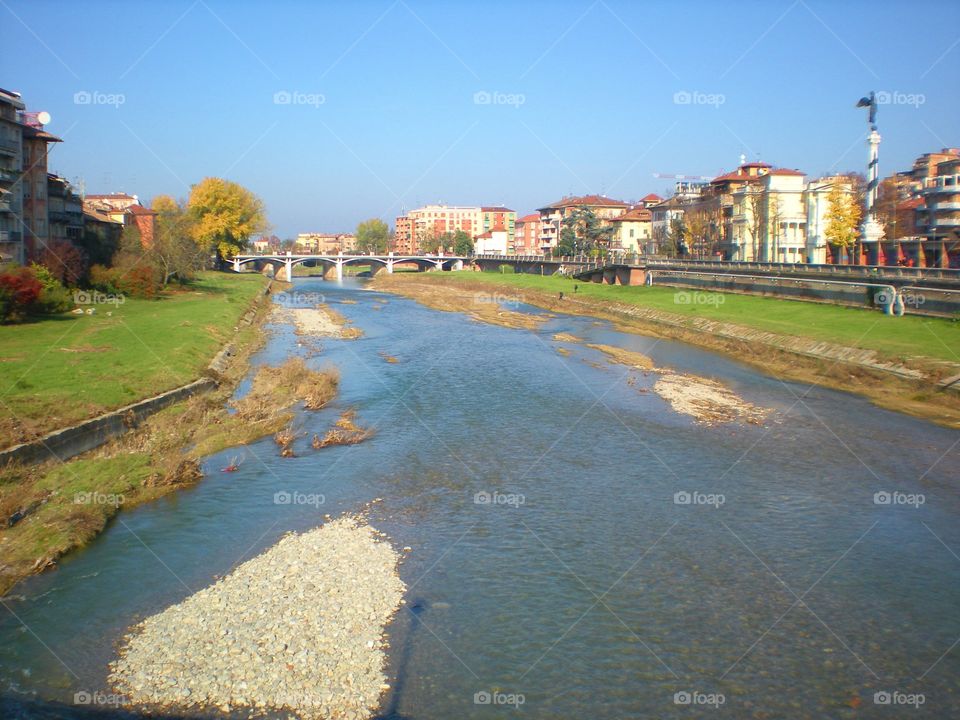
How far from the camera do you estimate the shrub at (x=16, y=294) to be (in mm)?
30891

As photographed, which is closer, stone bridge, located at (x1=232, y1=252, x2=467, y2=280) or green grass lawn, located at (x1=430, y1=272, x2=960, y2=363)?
green grass lawn, located at (x1=430, y1=272, x2=960, y2=363)

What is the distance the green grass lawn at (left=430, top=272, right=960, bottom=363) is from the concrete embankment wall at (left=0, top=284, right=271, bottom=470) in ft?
84.8

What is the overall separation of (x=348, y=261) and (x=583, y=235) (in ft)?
118

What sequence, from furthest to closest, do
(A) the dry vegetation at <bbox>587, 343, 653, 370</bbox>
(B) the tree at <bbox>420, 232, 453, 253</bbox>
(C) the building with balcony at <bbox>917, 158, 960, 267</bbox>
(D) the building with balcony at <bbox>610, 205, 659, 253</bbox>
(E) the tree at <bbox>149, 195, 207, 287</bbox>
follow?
(B) the tree at <bbox>420, 232, 453, 253</bbox> → (D) the building with balcony at <bbox>610, 205, 659, 253</bbox> → (C) the building with balcony at <bbox>917, 158, 960, 267</bbox> → (E) the tree at <bbox>149, 195, 207, 287</bbox> → (A) the dry vegetation at <bbox>587, 343, 653, 370</bbox>

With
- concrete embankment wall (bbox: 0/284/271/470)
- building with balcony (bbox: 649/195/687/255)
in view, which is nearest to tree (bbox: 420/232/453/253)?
building with balcony (bbox: 649/195/687/255)

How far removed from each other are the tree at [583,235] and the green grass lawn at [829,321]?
4128cm

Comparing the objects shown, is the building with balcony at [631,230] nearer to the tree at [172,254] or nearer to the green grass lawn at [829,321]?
the green grass lawn at [829,321]

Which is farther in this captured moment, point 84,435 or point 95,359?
point 95,359

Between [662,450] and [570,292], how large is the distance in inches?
2008

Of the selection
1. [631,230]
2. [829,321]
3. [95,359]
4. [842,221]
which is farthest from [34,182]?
[631,230]

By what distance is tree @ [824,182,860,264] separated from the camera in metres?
71.3

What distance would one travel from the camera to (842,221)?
7175 cm

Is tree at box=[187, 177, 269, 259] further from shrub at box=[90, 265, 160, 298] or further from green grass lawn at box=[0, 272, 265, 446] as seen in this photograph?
green grass lawn at box=[0, 272, 265, 446]

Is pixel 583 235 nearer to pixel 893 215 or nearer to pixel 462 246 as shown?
pixel 893 215
